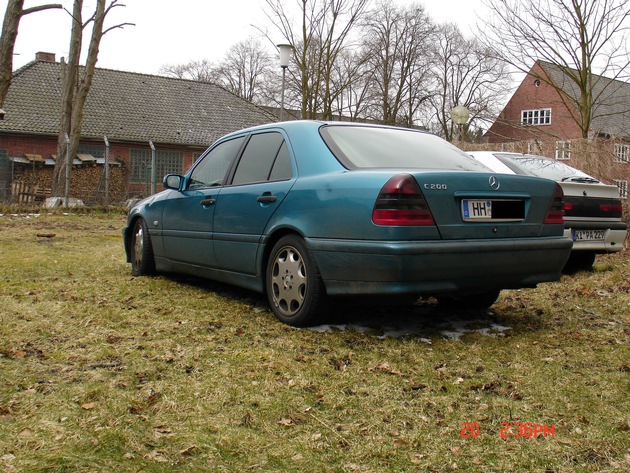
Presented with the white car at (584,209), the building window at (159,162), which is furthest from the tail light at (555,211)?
the building window at (159,162)

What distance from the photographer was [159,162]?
32.4m

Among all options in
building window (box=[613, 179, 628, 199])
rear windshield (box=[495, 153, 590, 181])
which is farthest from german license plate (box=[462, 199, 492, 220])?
building window (box=[613, 179, 628, 199])

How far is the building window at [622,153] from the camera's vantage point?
34.6 feet

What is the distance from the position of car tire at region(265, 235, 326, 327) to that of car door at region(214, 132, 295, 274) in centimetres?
27

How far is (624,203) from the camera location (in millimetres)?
10125

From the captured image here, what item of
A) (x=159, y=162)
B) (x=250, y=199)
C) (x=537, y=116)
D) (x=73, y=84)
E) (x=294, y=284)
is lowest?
(x=294, y=284)

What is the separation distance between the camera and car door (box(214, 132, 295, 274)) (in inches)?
193

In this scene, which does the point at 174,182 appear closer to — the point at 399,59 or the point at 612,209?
the point at 612,209

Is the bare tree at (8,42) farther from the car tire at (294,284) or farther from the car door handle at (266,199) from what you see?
the car tire at (294,284)

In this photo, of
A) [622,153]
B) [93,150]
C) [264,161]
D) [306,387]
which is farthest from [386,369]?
[93,150]

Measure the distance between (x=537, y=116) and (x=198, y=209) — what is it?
46945 mm

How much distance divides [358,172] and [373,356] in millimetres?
1197

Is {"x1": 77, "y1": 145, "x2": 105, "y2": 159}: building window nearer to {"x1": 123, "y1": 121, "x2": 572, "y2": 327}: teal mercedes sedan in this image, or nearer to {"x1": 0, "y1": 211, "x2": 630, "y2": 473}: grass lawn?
{"x1": 0, "y1": 211, "x2": 630, "y2": 473}: grass lawn

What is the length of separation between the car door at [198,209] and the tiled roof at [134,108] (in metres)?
25.5
